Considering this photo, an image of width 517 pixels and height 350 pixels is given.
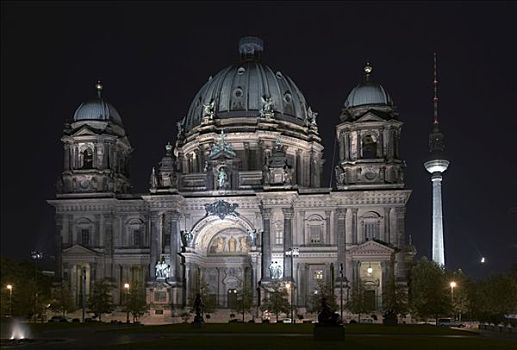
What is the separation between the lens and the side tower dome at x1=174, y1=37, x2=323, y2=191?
12262 centimetres

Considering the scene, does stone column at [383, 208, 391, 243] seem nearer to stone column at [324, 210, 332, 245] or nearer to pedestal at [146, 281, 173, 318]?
stone column at [324, 210, 332, 245]

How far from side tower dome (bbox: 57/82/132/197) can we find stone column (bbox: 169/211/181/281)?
1054cm

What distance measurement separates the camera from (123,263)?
121438 millimetres

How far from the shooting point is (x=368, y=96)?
11906cm

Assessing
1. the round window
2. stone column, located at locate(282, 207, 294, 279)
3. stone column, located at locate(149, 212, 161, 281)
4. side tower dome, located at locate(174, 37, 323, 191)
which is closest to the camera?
stone column, located at locate(282, 207, 294, 279)

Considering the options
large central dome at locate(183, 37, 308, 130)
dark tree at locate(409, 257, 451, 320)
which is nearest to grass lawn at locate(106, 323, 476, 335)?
dark tree at locate(409, 257, 451, 320)

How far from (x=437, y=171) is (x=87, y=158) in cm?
6180

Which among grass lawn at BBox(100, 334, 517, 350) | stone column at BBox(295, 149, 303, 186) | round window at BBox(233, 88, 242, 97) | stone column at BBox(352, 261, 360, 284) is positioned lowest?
grass lawn at BBox(100, 334, 517, 350)

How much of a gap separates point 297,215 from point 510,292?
95.0 ft

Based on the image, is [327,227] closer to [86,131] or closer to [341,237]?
[341,237]

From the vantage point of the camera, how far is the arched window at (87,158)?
125 m

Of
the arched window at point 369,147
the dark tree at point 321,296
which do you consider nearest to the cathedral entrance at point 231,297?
the dark tree at point 321,296

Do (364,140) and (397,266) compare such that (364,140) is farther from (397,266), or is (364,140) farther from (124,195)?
(124,195)

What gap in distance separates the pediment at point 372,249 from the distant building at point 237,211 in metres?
0.13
